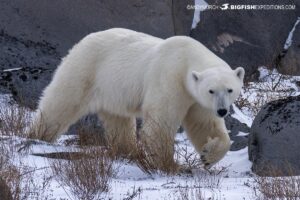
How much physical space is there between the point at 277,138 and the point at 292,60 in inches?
263

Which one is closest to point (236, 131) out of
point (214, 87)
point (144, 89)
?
point (144, 89)

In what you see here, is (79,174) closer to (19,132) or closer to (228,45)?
(19,132)

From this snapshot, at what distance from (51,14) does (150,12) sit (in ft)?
5.11

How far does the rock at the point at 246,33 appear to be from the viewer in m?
12.0

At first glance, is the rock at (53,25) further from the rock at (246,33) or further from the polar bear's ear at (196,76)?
the polar bear's ear at (196,76)

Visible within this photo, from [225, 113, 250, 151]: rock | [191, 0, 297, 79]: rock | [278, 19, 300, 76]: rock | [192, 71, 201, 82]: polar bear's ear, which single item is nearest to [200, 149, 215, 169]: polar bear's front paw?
[192, 71, 201, 82]: polar bear's ear

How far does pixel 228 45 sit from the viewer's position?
39.5 ft

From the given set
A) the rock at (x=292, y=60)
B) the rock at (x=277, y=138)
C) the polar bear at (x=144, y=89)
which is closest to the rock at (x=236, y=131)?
the polar bear at (x=144, y=89)

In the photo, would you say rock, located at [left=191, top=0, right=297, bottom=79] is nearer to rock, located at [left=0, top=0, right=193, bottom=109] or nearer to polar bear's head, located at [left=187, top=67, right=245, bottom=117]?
rock, located at [left=0, top=0, right=193, bottom=109]

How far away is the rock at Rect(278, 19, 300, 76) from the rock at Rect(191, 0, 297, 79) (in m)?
0.13

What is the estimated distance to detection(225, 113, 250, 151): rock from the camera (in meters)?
7.09

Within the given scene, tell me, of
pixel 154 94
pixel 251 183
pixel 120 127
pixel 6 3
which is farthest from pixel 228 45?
pixel 251 183

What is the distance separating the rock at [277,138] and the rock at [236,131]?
1.16 meters

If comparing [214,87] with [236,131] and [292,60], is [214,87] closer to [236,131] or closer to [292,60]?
[236,131]
